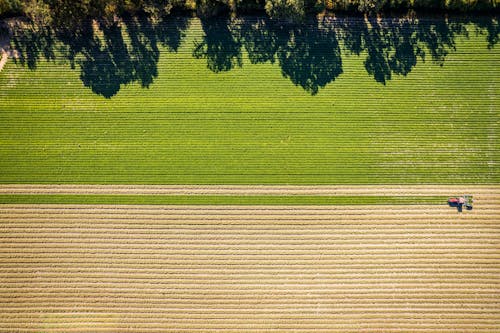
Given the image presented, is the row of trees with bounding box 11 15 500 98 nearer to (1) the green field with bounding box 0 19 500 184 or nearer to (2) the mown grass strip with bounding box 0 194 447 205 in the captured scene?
(1) the green field with bounding box 0 19 500 184

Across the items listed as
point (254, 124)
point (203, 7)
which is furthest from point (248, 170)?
point (203, 7)

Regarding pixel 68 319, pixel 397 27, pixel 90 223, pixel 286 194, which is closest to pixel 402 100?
pixel 397 27

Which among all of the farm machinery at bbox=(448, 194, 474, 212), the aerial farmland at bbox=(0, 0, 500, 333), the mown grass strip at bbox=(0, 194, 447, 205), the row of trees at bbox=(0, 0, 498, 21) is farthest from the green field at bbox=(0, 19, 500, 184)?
the row of trees at bbox=(0, 0, 498, 21)

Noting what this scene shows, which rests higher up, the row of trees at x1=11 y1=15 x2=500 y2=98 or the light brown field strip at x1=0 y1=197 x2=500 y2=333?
the row of trees at x1=11 y1=15 x2=500 y2=98

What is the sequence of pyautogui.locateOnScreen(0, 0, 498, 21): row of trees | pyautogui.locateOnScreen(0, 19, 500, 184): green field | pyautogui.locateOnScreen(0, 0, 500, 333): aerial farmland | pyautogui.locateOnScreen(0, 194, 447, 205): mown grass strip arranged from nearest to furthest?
pyautogui.locateOnScreen(0, 0, 500, 333): aerial farmland
pyautogui.locateOnScreen(0, 0, 498, 21): row of trees
pyautogui.locateOnScreen(0, 194, 447, 205): mown grass strip
pyautogui.locateOnScreen(0, 19, 500, 184): green field

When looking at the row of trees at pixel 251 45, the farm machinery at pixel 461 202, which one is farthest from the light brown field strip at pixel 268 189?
the row of trees at pixel 251 45

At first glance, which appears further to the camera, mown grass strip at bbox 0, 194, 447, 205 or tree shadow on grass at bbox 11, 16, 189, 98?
tree shadow on grass at bbox 11, 16, 189, 98

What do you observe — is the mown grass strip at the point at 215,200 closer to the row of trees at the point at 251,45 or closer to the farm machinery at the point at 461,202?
the farm machinery at the point at 461,202
